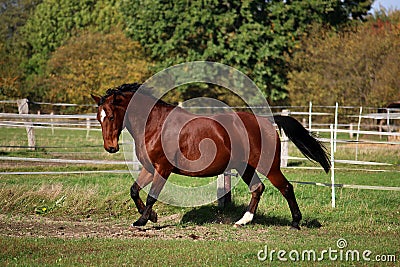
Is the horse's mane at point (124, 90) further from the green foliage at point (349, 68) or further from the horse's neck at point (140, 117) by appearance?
the green foliage at point (349, 68)

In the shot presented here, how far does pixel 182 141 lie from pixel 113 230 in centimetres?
156

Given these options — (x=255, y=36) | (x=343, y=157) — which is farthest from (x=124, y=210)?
(x=255, y=36)

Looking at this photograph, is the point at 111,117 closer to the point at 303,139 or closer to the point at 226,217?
the point at 226,217

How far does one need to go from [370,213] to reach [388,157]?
814cm

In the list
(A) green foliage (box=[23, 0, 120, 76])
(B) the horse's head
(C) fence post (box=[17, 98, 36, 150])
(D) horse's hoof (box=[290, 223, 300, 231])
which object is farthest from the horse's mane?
(A) green foliage (box=[23, 0, 120, 76])

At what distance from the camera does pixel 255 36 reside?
29594 millimetres

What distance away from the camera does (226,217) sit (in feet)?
30.7

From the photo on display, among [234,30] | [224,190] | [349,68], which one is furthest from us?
[234,30]

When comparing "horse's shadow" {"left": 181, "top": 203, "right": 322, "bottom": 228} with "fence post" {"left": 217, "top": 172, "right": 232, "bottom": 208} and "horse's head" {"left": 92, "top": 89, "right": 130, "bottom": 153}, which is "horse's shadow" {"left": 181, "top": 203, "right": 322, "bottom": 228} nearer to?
"fence post" {"left": 217, "top": 172, "right": 232, "bottom": 208}

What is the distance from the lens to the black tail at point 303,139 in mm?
8789

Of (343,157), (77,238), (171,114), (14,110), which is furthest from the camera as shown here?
(14,110)

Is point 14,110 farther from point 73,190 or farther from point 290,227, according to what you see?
point 290,227

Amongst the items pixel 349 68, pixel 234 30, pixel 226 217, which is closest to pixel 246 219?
pixel 226 217

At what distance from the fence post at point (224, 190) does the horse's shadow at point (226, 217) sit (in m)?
0.09
